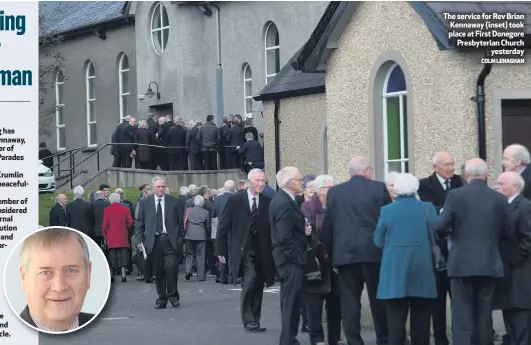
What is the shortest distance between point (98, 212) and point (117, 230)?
124 cm

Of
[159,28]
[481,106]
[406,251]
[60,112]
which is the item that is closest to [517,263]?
[406,251]

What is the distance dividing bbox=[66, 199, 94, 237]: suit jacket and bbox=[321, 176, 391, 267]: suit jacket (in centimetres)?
1180

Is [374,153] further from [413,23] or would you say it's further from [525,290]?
[525,290]

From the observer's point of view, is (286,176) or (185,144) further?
(185,144)

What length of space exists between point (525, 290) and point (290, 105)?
56.6 ft

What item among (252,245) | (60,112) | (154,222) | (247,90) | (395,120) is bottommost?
(252,245)

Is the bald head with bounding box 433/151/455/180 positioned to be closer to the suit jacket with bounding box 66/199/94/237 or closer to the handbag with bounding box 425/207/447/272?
the handbag with bounding box 425/207/447/272

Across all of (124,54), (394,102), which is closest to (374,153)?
(394,102)

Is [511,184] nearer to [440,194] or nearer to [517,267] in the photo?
[517,267]

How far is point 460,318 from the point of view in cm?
1053

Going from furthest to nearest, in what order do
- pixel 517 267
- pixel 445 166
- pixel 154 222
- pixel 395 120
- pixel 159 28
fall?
1. pixel 159 28
2. pixel 395 120
3. pixel 154 222
4. pixel 445 166
5. pixel 517 267

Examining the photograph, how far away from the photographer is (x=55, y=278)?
11.7ft

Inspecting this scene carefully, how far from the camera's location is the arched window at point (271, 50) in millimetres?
34688

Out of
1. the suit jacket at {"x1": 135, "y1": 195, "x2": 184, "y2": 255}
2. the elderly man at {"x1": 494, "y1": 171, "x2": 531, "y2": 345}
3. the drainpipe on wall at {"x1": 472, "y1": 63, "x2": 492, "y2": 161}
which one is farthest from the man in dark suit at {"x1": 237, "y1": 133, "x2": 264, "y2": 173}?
the elderly man at {"x1": 494, "y1": 171, "x2": 531, "y2": 345}
